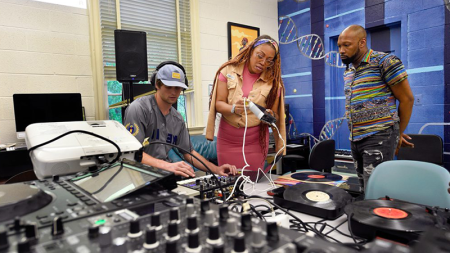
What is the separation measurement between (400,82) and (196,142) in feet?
7.76

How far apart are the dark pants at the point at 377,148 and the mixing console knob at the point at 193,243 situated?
175cm

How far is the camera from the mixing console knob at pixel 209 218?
1.64ft

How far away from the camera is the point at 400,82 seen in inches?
73.9

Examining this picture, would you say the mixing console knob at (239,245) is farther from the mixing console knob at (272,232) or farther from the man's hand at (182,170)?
the man's hand at (182,170)

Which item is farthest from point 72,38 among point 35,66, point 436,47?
point 436,47

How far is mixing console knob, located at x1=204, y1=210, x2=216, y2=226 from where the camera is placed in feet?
1.64

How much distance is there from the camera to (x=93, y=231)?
0.46m

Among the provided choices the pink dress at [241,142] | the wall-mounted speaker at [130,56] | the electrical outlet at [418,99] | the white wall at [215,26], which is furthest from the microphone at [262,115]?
the electrical outlet at [418,99]

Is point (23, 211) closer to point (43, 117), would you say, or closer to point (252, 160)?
point (252, 160)

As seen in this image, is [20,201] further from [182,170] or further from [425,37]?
[425,37]

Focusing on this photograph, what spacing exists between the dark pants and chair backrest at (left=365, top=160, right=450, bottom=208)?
1.31 ft

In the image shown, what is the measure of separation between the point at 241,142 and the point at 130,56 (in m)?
1.62

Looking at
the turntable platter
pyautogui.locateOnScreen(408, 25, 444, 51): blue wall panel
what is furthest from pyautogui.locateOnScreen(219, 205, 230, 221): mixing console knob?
pyautogui.locateOnScreen(408, 25, 444, 51): blue wall panel

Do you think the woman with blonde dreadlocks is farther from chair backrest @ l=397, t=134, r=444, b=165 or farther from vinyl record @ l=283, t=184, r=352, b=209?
chair backrest @ l=397, t=134, r=444, b=165
